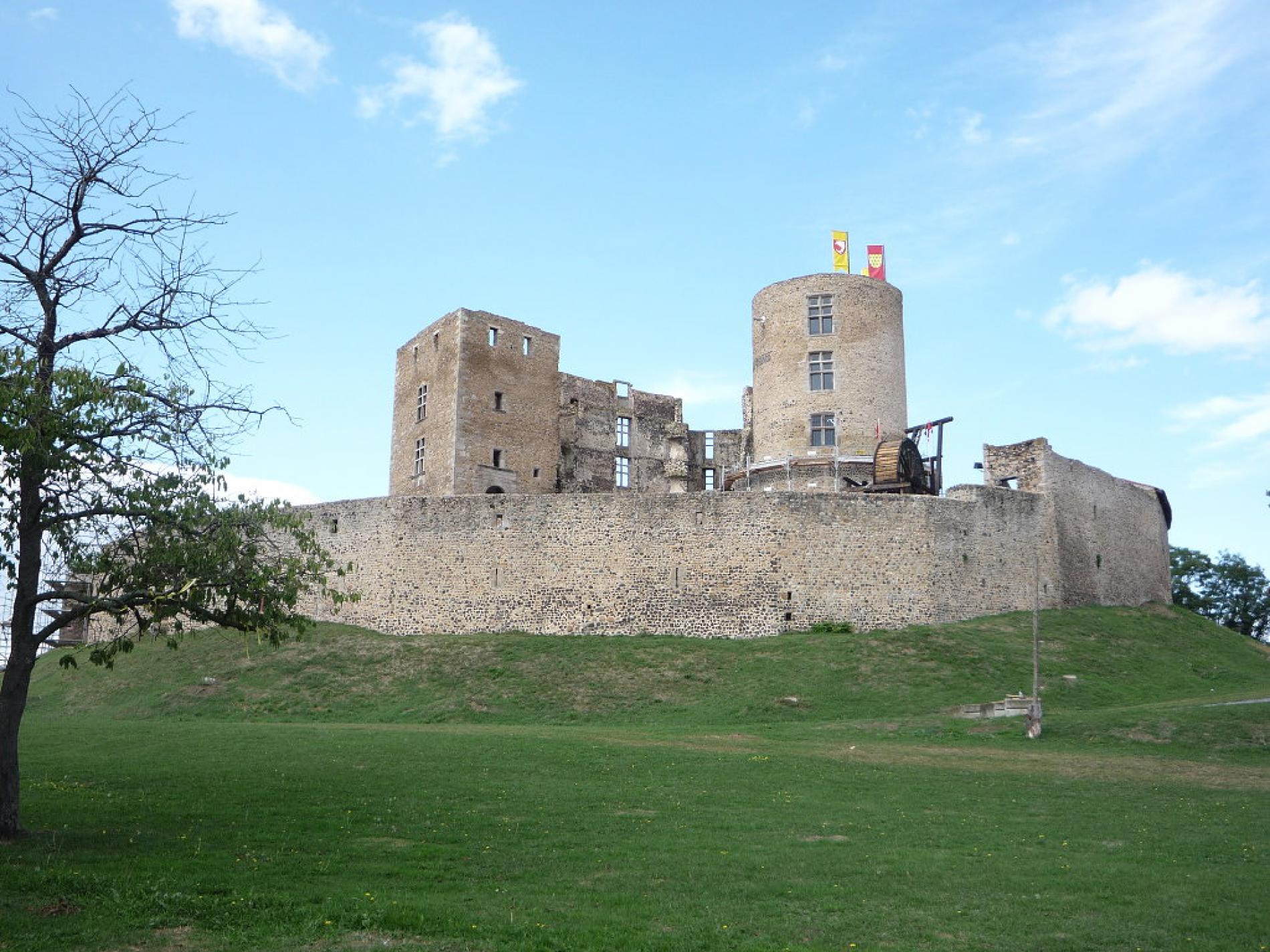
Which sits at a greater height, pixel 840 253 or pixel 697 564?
pixel 840 253

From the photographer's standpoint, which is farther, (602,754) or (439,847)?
(602,754)

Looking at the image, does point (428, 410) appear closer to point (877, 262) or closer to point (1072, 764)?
point (877, 262)

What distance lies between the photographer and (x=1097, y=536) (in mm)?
44750

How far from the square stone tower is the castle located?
10 centimetres

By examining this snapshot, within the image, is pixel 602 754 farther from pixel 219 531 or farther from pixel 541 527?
pixel 541 527

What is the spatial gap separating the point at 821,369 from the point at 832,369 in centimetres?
48

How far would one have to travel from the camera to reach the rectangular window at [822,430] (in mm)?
47219

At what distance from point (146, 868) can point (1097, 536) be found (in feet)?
135

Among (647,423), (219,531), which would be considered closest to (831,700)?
(219,531)

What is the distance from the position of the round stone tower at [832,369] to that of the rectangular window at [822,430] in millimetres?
29

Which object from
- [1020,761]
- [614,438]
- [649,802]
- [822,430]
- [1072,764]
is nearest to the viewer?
[649,802]

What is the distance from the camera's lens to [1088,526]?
44188 mm

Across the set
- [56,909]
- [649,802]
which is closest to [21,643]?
[56,909]

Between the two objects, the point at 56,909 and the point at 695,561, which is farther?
the point at 695,561
